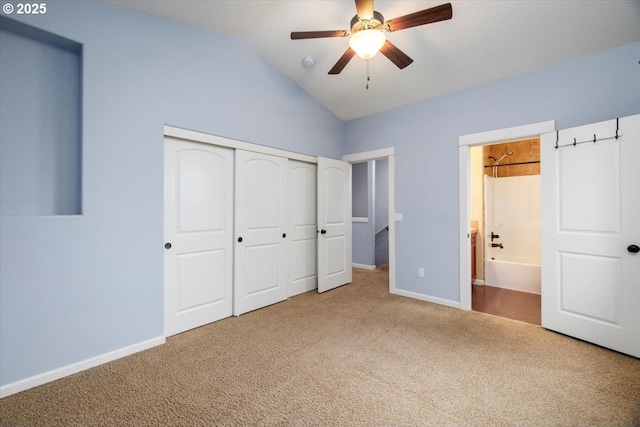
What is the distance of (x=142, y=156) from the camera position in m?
2.51

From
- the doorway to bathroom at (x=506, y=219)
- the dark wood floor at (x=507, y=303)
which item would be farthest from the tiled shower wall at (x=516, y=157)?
the dark wood floor at (x=507, y=303)

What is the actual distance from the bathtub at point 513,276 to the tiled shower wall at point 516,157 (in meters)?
1.64

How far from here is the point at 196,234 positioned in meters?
2.96

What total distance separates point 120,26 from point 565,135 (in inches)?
163

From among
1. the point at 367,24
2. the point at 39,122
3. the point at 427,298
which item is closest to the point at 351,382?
the point at 427,298

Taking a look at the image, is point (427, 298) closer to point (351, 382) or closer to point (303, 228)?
point (303, 228)

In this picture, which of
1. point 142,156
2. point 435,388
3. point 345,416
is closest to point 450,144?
point 435,388

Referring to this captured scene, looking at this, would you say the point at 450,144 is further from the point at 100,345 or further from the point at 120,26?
the point at 100,345

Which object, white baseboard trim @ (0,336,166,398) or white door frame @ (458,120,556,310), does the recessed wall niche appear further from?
white door frame @ (458,120,556,310)

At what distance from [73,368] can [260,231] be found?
6.69 ft

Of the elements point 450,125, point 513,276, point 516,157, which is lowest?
point 513,276

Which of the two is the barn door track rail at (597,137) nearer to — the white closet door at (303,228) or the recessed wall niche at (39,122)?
the white closet door at (303,228)

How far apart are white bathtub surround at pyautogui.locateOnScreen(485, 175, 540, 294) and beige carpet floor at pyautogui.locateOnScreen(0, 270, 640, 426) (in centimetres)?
167

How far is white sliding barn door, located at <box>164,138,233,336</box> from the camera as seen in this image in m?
2.78
